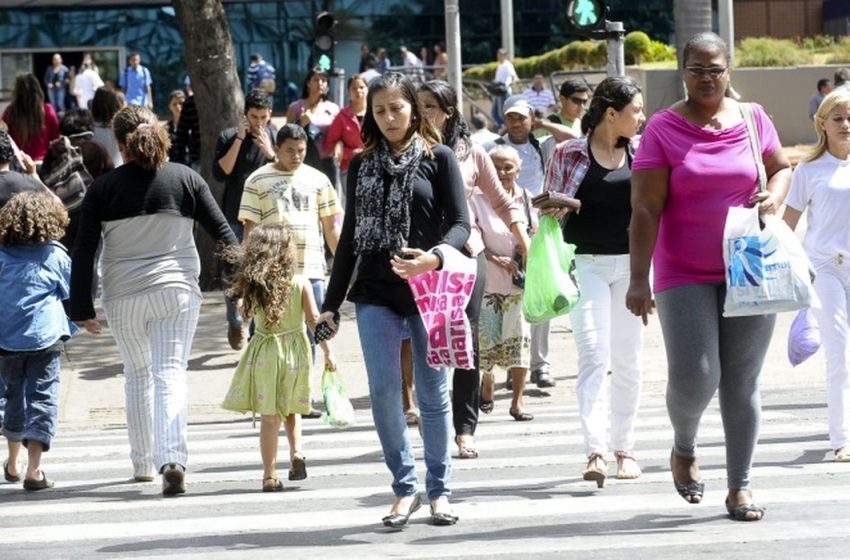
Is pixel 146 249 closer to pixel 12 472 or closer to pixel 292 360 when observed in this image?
pixel 292 360

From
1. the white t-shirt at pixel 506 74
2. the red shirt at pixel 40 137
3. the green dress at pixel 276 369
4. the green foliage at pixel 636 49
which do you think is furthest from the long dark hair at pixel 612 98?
the green foliage at pixel 636 49

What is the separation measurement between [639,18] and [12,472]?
154ft

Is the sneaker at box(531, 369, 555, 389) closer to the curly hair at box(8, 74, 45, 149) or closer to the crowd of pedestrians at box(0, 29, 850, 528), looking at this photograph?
the crowd of pedestrians at box(0, 29, 850, 528)

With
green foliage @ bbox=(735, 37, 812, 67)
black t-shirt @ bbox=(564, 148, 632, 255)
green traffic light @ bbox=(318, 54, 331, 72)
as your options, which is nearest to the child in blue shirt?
black t-shirt @ bbox=(564, 148, 632, 255)

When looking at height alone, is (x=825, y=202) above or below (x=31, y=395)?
above

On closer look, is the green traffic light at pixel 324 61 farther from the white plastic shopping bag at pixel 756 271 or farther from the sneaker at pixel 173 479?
the white plastic shopping bag at pixel 756 271

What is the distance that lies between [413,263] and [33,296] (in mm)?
3121

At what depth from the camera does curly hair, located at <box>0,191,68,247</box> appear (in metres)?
9.48

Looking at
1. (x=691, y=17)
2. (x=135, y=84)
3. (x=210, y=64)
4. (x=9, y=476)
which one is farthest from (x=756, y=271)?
(x=135, y=84)

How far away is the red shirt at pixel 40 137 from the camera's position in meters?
15.1

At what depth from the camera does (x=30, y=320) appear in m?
9.52

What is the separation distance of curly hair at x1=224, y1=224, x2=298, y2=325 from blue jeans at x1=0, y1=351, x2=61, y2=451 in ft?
4.02

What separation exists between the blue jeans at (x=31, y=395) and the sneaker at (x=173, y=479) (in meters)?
0.90

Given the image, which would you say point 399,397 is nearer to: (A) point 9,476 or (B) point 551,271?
(B) point 551,271
